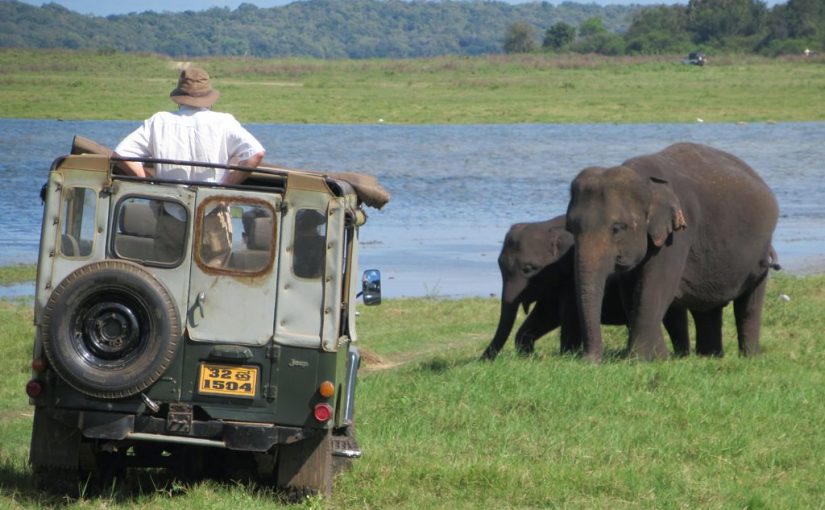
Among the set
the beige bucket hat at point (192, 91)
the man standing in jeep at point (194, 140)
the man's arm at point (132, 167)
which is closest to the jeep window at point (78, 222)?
the man's arm at point (132, 167)

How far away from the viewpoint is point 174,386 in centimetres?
679

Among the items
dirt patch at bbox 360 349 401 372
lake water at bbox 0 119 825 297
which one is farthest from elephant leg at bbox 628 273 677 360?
lake water at bbox 0 119 825 297

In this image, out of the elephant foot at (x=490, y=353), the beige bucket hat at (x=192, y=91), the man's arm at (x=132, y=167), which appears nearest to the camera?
Result: the man's arm at (x=132, y=167)

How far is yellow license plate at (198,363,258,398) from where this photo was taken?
6.81 m

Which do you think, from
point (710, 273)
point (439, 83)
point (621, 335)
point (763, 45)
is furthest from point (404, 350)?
point (763, 45)

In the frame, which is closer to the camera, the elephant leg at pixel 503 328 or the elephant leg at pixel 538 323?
the elephant leg at pixel 503 328

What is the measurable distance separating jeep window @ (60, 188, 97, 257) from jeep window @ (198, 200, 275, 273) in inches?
20.2

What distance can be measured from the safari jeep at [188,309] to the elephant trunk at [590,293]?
15.6 feet

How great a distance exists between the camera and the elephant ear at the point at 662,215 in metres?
11.8

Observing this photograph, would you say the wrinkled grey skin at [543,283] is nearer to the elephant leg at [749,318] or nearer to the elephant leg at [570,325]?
the elephant leg at [570,325]

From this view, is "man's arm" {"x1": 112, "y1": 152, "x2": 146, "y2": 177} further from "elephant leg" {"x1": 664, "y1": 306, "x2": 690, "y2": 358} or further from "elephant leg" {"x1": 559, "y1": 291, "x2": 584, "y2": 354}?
"elephant leg" {"x1": 664, "y1": 306, "x2": 690, "y2": 358}

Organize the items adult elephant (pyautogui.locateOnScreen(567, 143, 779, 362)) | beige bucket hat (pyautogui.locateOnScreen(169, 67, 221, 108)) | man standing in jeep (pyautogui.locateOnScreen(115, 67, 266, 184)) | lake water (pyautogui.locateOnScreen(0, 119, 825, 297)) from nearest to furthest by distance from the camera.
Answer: man standing in jeep (pyautogui.locateOnScreen(115, 67, 266, 184)) < beige bucket hat (pyautogui.locateOnScreen(169, 67, 221, 108)) < adult elephant (pyautogui.locateOnScreen(567, 143, 779, 362)) < lake water (pyautogui.locateOnScreen(0, 119, 825, 297))

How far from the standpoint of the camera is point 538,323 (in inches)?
526

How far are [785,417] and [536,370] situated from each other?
79.4 inches
